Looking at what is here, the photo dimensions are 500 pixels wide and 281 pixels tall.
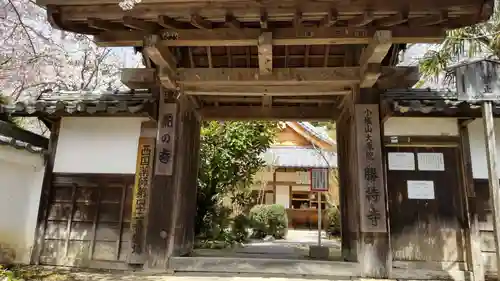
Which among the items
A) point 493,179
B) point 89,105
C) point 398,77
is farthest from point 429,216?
point 89,105

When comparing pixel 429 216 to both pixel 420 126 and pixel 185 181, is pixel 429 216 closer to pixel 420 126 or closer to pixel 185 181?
pixel 420 126

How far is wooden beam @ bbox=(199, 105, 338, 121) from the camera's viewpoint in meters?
7.45

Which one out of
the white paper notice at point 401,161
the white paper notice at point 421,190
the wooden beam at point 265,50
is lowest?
the white paper notice at point 421,190

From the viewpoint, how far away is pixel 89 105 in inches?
225

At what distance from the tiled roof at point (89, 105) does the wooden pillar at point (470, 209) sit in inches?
203

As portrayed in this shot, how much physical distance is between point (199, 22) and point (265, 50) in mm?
942

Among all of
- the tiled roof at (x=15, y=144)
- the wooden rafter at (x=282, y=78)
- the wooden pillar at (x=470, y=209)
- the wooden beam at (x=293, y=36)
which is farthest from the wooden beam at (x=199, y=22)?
the wooden pillar at (x=470, y=209)

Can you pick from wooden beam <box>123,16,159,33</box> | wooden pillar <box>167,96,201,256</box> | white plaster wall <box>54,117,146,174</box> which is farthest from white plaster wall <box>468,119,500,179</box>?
white plaster wall <box>54,117,146,174</box>

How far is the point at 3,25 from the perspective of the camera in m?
7.27

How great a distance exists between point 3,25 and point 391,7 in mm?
7517

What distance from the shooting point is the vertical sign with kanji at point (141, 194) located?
5.49 metres

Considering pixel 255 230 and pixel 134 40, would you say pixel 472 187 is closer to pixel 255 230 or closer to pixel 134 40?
pixel 134 40

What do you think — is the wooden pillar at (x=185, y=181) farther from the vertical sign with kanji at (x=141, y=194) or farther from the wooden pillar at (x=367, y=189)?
the wooden pillar at (x=367, y=189)

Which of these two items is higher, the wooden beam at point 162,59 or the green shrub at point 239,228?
the wooden beam at point 162,59
